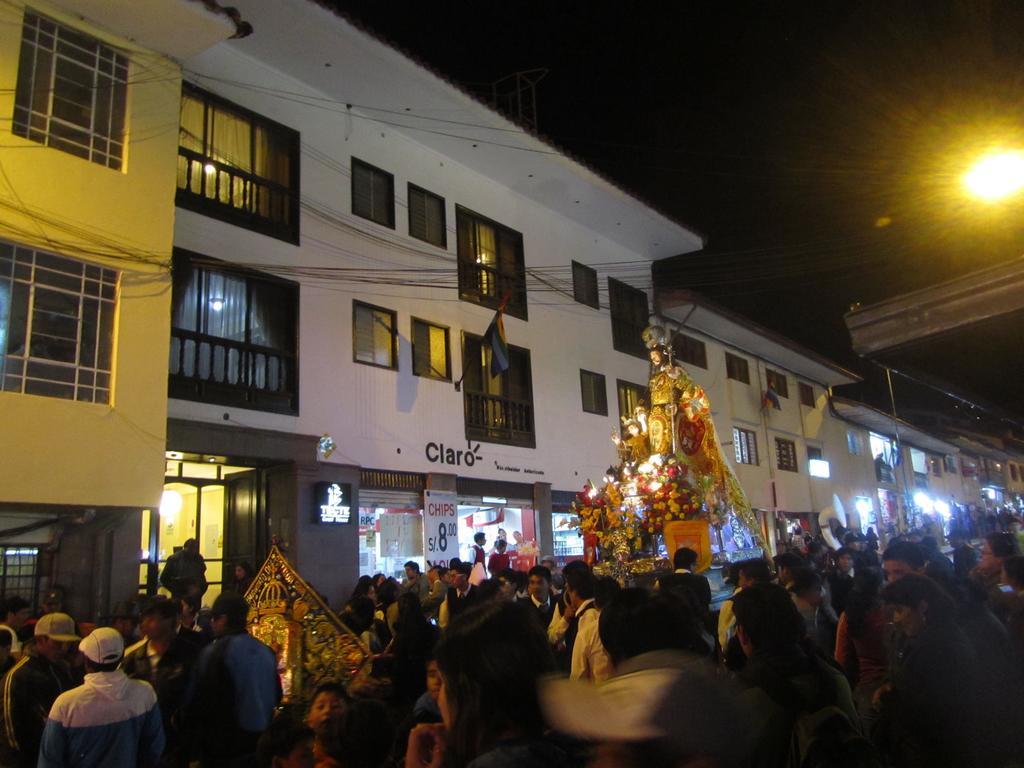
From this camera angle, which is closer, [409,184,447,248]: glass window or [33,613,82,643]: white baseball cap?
[33,613,82,643]: white baseball cap

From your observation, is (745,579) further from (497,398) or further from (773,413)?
(773,413)

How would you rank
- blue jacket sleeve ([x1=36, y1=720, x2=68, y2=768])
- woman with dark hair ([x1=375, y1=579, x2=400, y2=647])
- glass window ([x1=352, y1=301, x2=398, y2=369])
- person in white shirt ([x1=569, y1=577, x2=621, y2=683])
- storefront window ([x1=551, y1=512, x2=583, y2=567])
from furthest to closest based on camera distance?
storefront window ([x1=551, y1=512, x2=583, y2=567]) → glass window ([x1=352, y1=301, x2=398, y2=369]) → woman with dark hair ([x1=375, y1=579, x2=400, y2=647]) → person in white shirt ([x1=569, y1=577, x2=621, y2=683]) → blue jacket sleeve ([x1=36, y1=720, x2=68, y2=768])

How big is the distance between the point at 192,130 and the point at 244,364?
395cm

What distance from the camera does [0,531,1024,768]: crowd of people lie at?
157 centimetres

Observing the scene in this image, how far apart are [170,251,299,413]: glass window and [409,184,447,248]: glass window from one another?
3.87 meters

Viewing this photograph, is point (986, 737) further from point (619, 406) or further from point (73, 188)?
point (619, 406)

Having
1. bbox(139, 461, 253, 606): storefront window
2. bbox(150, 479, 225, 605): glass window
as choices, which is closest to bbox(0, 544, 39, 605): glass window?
bbox(139, 461, 253, 606): storefront window

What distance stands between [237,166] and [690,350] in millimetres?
16424

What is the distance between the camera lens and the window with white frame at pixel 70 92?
34.6 feet

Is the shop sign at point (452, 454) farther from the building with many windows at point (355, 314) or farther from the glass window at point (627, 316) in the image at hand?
the glass window at point (627, 316)

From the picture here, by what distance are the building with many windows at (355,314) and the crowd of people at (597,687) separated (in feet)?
21.9

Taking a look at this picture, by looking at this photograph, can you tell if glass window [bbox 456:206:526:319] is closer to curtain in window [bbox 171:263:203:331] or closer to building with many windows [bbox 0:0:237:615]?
curtain in window [bbox 171:263:203:331]

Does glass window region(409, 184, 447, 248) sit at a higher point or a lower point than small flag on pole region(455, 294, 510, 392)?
higher

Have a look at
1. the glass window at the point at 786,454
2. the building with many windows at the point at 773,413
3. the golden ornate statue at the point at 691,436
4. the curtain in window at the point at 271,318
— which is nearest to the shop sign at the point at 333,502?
the curtain in window at the point at 271,318
